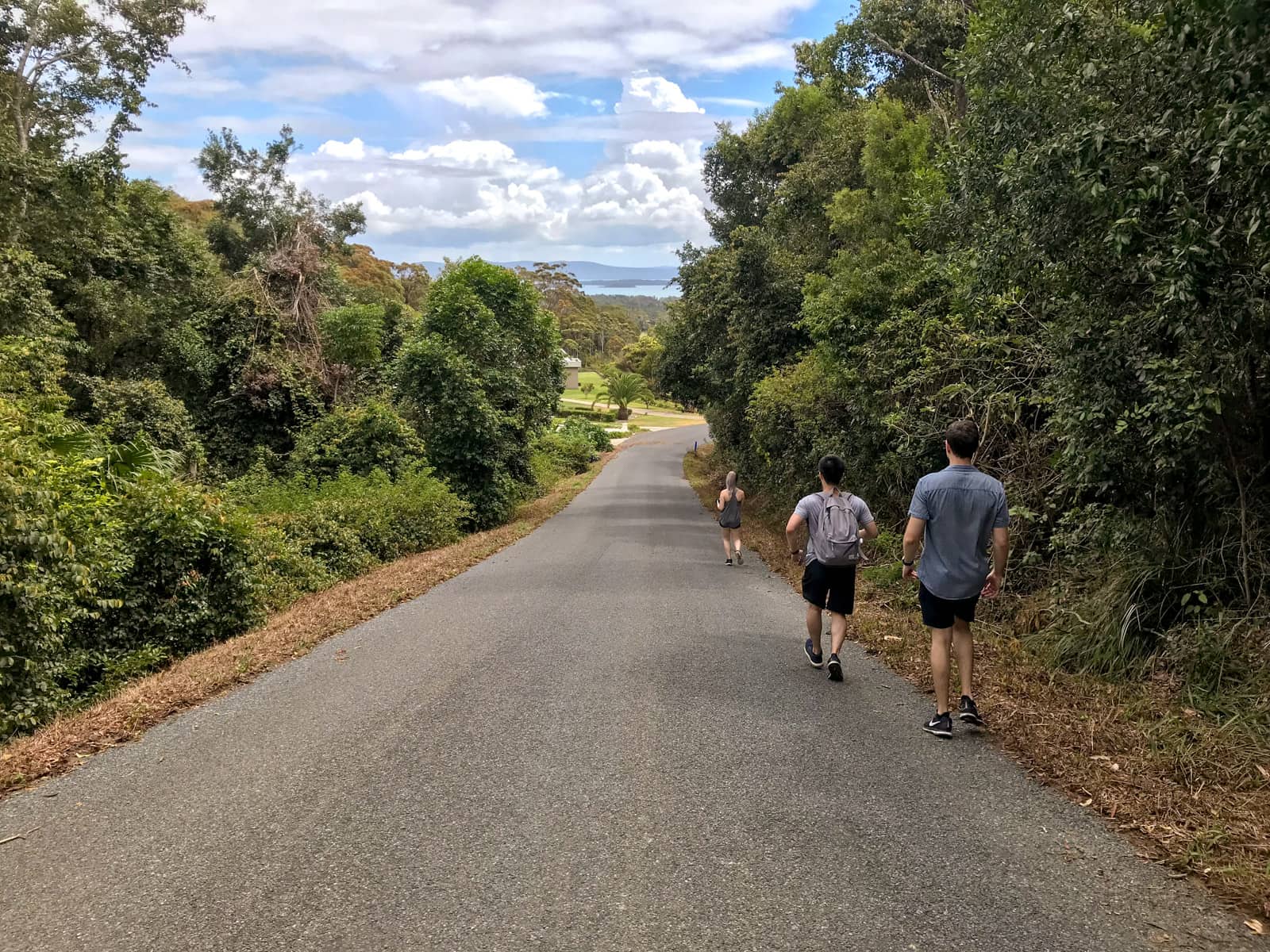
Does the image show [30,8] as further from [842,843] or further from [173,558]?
[842,843]

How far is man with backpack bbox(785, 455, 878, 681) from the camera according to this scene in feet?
19.9

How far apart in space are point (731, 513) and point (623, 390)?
6057cm

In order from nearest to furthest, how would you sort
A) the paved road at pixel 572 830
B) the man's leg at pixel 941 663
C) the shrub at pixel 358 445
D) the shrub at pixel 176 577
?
the paved road at pixel 572 830, the man's leg at pixel 941 663, the shrub at pixel 176 577, the shrub at pixel 358 445

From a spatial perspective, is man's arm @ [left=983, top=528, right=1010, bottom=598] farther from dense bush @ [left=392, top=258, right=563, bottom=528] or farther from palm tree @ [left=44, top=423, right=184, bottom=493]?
dense bush @ [left=392, top=258, right=563, bottom=528]

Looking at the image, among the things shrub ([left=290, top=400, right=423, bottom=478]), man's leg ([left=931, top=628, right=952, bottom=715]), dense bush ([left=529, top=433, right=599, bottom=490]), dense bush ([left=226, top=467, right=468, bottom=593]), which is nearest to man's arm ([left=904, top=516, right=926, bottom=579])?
man's leg ([left=931, top=628, right=952, bottom=715])

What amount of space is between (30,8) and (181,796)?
2441cm

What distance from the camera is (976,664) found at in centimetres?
643

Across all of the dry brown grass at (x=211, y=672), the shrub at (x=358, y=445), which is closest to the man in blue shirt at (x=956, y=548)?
the dry brown grass at (x=211, y=672)

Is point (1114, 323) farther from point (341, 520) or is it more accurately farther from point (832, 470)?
point (341, 520)

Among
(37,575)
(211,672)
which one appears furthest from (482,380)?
(37,575)

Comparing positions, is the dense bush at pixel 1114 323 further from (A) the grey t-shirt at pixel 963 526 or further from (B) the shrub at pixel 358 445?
(B) the shrub at pixel 358 445

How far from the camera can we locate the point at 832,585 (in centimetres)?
615

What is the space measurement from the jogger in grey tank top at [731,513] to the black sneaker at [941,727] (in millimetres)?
7486

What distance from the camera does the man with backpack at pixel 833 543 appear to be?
19.9 feet
